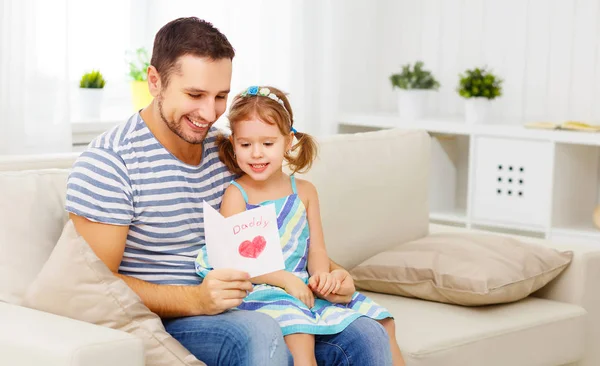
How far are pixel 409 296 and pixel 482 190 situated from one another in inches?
56.4

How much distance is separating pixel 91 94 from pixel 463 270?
1.86 meters

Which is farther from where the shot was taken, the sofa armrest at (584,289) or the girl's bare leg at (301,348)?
the sofa armrest at (584,289)

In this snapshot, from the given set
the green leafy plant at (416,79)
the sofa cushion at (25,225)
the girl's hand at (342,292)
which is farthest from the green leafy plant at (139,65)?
the girl's hand at (342,292)

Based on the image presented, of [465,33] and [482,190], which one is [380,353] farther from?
[465,33]

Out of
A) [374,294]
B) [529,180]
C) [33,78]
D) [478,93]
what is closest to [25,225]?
[374,294]

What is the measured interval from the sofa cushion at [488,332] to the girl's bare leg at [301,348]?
1.22 feet

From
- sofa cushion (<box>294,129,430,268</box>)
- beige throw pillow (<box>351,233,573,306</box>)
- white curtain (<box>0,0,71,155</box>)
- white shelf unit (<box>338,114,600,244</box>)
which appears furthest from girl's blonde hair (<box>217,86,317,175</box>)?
white shelf unit (<box>338,114,600,244</box>)

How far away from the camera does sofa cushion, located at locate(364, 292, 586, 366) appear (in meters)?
2.29

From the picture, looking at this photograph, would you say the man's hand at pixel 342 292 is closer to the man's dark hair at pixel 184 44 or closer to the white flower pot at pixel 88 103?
the man's dark hair at pixel 184 44

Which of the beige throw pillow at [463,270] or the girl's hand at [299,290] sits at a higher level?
the girl's hand at [299,290]

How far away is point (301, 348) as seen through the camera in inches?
76.4

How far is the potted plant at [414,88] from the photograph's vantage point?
421cm

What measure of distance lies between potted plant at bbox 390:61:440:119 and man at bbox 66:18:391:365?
2228 millimetres

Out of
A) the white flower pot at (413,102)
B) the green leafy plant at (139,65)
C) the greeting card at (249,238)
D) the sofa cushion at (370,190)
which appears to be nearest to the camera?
the greeting card at (249,238)
